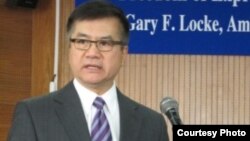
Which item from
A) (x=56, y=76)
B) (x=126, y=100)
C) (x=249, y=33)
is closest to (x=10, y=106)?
(x=56, y=76)

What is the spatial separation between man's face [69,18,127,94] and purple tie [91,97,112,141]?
0.12 feet

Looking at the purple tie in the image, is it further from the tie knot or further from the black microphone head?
the black microphone head

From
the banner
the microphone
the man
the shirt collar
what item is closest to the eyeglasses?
the man

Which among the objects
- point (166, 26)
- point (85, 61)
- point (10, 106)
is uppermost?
point (166, 26)

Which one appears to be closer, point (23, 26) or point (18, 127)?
point (18, 127)

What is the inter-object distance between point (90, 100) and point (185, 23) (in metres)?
1.60

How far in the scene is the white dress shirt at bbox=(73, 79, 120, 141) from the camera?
1.51m

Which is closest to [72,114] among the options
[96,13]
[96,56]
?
[96,56]

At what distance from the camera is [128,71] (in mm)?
3139

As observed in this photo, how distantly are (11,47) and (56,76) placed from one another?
284mm

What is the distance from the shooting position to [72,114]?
1.48 metres

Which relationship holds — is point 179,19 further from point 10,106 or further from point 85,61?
point 85,61

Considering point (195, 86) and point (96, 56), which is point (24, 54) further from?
point (96, 56)

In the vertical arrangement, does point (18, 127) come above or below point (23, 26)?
below
